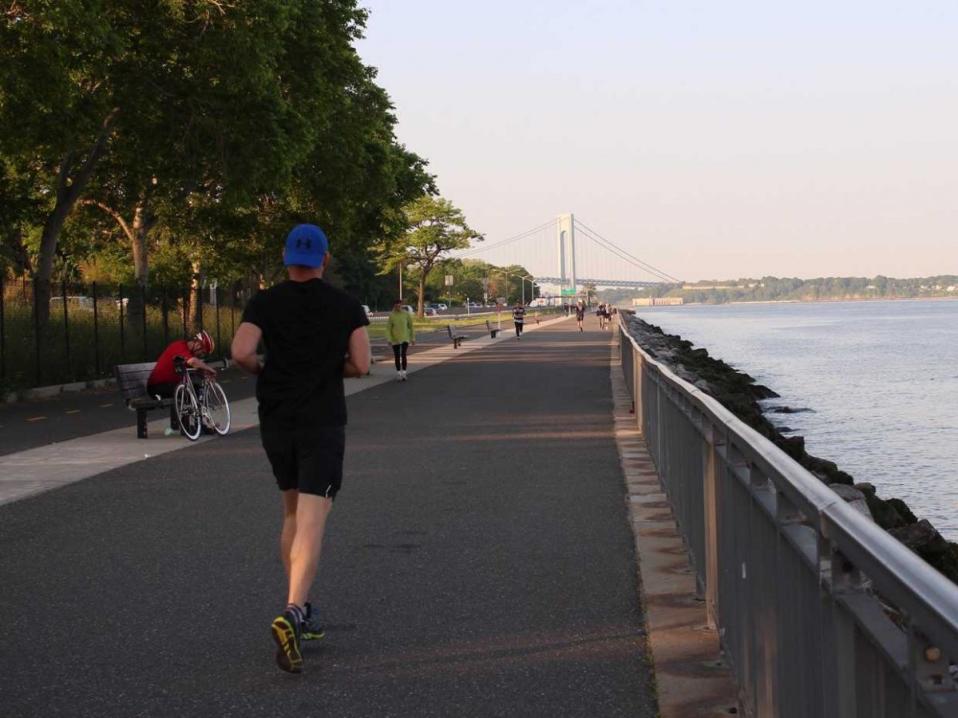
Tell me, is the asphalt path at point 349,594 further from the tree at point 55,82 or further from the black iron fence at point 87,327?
the black iron fence at point 87,327

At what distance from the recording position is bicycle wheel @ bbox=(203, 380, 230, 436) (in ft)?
53.2

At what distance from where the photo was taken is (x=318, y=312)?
571 cm

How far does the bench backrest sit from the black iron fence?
6370mm

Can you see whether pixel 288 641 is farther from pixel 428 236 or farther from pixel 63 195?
pixel 428 236

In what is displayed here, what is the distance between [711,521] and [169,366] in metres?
11.2

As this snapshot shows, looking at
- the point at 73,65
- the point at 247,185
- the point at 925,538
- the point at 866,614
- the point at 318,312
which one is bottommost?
the point at 925,538

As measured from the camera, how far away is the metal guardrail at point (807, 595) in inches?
83.8

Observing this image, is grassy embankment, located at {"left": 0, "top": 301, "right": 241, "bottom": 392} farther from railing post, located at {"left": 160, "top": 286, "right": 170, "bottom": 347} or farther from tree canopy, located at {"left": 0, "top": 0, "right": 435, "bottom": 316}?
tree canopy, located at {"left": 0, "top": 0, "right": 435, "bottom": 316}

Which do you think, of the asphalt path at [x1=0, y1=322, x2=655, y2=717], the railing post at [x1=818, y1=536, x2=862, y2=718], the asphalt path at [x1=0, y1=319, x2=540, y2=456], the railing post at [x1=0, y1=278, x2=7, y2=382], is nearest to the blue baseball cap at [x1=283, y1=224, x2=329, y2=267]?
the asphalt path at [x1=0, y1=322, x2=655, y2=717]

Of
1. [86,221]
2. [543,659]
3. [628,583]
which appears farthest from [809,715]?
[86,221]

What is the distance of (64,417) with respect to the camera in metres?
19.6

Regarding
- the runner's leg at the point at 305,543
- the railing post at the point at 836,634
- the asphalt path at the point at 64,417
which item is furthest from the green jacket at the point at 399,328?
the railing post at the point at 836,634

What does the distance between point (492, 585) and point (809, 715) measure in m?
4.00

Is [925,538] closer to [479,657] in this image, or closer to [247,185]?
[479,657]
